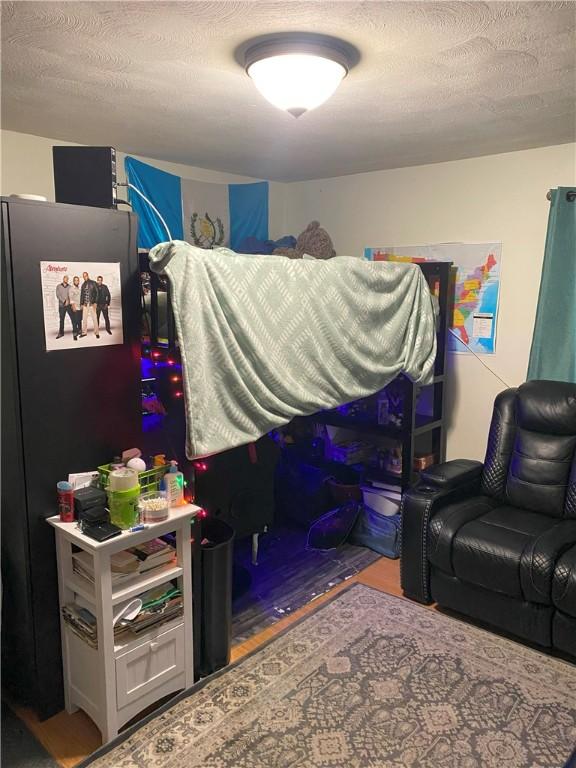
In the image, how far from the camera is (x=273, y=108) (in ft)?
7.87

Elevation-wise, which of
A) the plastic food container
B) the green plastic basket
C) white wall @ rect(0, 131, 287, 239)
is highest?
white wall @ rect(0, 131, 287, 239)

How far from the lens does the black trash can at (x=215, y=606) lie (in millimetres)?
2377

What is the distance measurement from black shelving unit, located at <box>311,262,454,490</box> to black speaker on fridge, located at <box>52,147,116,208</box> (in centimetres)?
192

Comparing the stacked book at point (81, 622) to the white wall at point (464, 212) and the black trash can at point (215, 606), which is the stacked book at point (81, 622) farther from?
the white wall at point (464, 212)

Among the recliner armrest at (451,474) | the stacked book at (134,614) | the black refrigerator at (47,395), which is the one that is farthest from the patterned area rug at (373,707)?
the recliner armrest at (451,474)

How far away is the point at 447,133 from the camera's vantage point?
283 cm

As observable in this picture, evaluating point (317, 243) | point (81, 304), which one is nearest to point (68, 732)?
point (81, 304)

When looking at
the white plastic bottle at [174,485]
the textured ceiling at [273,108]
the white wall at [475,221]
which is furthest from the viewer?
the white wall at [475,221]

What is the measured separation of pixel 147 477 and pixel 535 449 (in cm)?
199

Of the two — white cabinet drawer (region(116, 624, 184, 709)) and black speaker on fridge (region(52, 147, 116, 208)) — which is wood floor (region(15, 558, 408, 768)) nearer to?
white cabinet drawer (region(116, 624, 184, 709))

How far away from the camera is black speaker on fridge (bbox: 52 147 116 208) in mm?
2125

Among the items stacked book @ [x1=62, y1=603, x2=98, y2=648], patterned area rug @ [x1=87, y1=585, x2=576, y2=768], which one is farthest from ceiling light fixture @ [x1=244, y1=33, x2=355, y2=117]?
patterned area rug @ [x1=87, y1=585, x2=576, y2=768]

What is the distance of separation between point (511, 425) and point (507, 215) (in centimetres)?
120

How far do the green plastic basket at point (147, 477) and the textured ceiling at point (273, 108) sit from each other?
54.2 inches
